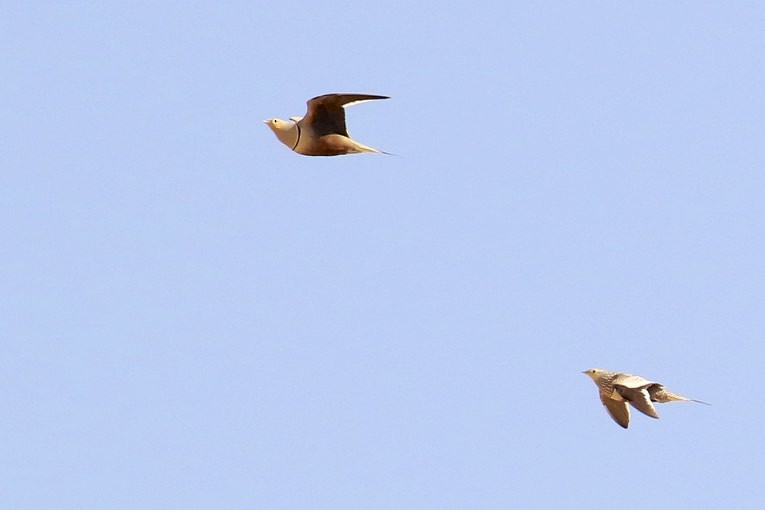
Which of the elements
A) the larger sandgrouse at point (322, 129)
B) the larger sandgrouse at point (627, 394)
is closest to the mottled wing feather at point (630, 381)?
the larger sandgrouse at point (627, 394)

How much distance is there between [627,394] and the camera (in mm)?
40312

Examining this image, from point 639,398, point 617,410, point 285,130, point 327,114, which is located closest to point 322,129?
point 327,114

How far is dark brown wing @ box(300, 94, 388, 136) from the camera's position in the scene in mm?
33531

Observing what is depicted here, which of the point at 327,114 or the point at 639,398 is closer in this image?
the point at 327,114

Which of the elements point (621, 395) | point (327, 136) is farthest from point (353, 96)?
point (621, 395)

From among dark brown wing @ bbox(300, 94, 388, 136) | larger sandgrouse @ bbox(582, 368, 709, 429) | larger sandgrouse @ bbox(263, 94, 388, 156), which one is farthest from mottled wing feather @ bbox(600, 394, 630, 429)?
dark brown wing @ bbox(300, 94, 388, 136)

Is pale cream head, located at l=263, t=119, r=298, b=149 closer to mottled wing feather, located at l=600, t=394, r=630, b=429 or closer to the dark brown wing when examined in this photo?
the dark brown wing

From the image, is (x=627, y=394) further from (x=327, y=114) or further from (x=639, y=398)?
(x=327, y=114)

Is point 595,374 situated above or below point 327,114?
below

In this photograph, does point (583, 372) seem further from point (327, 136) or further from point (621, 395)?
point (327, 136)

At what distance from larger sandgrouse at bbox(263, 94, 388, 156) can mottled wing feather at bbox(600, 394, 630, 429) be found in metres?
11.0

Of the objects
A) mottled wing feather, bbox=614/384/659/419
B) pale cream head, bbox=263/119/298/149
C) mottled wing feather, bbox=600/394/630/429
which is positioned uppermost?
pale cream head, bbox=263/119/298/149

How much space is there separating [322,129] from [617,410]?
1196 centimetres

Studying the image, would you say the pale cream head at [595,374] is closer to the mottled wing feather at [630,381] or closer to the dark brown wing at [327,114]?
the mottled wing feather at [630,381]
